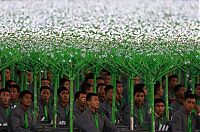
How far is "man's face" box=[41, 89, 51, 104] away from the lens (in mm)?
26766

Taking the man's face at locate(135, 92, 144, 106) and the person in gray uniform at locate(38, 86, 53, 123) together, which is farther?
the person in gray uniform at locate(38, 86, 53, 123)

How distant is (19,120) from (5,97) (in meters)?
1.48

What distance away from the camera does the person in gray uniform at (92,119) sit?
2309 cm

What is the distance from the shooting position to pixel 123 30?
29.2 metres

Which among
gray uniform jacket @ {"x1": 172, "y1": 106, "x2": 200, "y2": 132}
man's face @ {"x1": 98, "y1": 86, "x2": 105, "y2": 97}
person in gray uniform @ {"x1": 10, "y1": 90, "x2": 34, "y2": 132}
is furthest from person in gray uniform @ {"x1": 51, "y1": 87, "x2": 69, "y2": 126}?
gray uniform jacket @ {"x1": 172, "y1": 106, "x2": 200, "y2": 132}

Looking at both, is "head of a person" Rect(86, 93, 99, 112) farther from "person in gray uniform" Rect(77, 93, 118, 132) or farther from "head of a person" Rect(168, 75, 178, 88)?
"head of a person" Rect(168, 75, 178, 88)

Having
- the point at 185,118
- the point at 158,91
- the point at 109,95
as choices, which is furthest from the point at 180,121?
the point at 158,91

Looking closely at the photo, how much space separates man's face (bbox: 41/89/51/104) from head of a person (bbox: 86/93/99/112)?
3.63 metres

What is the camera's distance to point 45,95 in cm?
2698

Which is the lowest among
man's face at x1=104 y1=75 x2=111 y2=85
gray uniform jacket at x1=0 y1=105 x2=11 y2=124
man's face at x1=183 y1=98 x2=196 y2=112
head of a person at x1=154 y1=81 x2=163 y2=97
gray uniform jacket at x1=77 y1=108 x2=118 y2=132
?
gray uniform jacket at x1=77 y1=108 x2=118 y2=132

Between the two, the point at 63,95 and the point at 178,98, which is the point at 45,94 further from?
the point at 178,98

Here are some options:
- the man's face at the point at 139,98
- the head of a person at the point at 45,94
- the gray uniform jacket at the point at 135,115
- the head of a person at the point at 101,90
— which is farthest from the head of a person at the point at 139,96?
the head of a person at the point at 45,94

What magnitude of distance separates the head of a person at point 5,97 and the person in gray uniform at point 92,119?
2801mm

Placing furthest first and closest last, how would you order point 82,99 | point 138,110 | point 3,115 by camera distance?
point 138,110 < point 3,115 < point 82,99
